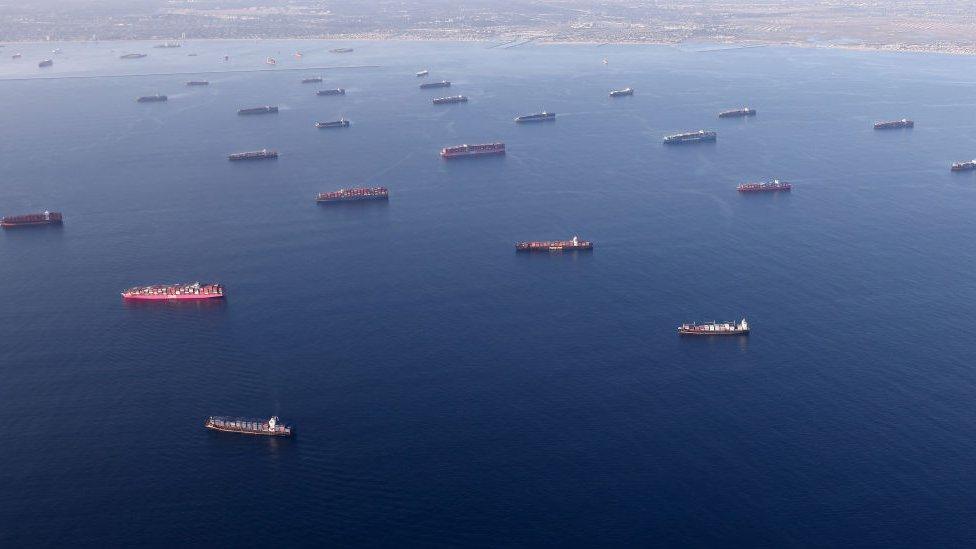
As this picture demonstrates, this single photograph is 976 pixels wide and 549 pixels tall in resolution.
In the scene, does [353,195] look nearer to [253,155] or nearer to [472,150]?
[472,150]

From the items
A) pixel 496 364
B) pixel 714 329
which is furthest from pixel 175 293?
pixel 714 329

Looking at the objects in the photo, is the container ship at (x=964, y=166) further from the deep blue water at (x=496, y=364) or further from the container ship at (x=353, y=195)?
the container ship at (x=353, y=195)

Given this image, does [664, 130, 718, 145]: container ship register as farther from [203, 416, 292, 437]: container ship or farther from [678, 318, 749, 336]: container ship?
[203, 416, 292, 437]: container ship

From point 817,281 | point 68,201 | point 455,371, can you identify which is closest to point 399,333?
point 455,371

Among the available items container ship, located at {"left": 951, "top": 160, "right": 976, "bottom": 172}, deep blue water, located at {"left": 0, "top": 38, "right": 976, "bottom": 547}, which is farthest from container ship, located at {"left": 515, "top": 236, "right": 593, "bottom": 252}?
container ship, located at {"left": 951, "top": 160, "right": 976, "bottom": 172}

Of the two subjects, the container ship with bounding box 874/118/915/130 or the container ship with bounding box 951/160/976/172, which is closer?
the container ship with bounding box 951/160/976/172

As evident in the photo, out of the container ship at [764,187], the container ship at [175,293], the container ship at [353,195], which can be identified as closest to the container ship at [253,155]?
the container ship at [353,195]
